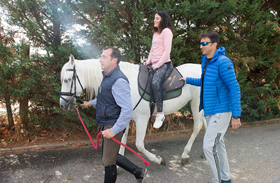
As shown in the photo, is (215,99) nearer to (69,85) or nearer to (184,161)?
(184,161)

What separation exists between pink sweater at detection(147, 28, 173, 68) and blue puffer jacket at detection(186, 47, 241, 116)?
0.84 metres

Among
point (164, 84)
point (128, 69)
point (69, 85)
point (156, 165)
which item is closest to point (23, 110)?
point (69, 85)

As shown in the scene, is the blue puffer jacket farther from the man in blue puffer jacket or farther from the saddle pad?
the saddle pad

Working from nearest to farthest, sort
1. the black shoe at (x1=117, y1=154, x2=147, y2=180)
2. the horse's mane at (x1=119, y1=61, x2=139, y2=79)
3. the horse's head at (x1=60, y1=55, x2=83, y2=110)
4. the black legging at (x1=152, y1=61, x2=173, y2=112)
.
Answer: the black shoe at (x1=117, y1=154, x2=147, y2=180) → the horse's head at (x1=60, y1=55, x2=83, y2=110) → the black legging at (x1=152, y1=61, x2=173, y2=112) → the horse's mane at (x1=119, y1=61, x2=139, y2=79)

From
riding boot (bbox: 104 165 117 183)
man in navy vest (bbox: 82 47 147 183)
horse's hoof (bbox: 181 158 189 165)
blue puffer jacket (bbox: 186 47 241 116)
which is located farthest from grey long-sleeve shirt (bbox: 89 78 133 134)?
horse's hoof (bbox: 181 158 189 165)

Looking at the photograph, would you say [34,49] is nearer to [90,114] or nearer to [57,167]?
[90,114]

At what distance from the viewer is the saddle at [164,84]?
286 cm

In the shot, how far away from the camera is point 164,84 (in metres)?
2.99

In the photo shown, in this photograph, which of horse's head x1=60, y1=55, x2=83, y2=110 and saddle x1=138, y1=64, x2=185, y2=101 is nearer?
horse's head x1=60, y1=55, x2=83, y2=110

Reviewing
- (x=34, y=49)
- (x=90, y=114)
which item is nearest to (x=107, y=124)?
(x=90, y=114)

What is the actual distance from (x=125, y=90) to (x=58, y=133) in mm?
3673

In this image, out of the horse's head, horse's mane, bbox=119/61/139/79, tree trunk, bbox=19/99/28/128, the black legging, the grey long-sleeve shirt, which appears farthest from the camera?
tree trunk, bbox=19/99/28/128

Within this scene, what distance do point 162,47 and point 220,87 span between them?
4.08 feet

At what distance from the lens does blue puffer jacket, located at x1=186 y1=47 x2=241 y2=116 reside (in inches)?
80.0
